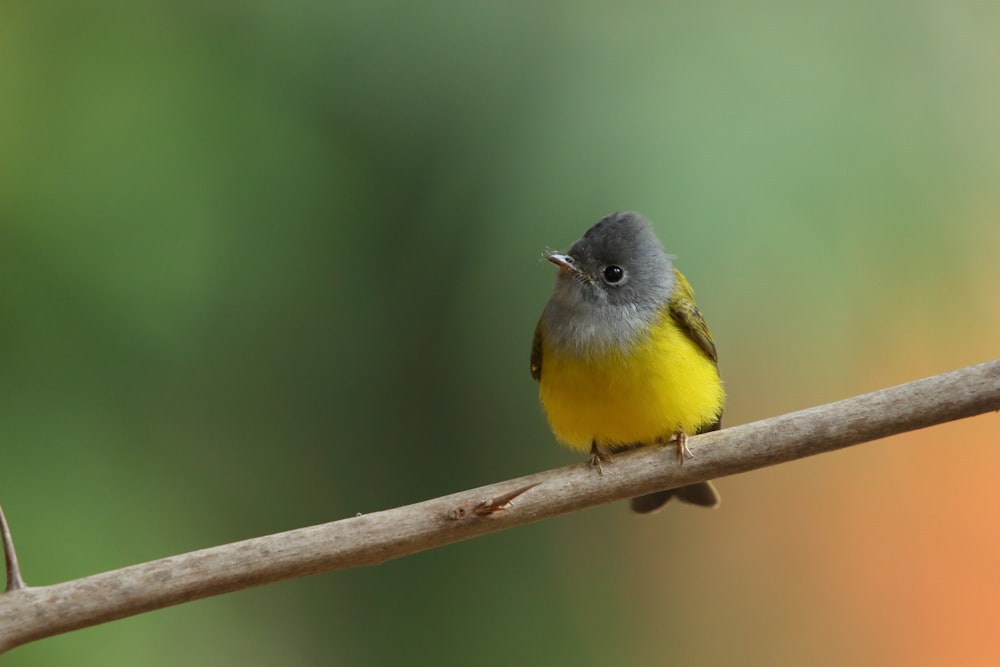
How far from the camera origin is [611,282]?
7.63 feet

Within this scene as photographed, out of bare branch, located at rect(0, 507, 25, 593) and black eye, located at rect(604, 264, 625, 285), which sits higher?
black eye, located at rect(604, 264, 625, 285)

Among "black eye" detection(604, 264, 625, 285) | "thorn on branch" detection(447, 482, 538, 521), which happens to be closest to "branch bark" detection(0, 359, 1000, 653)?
"thorn on branch" detection(447, 482, 538, 521)

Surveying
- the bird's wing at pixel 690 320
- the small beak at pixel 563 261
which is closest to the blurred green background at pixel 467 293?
the bird's wing at pixel 690 320

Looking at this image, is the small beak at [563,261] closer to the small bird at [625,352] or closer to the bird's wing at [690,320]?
the small bird at [625,352]

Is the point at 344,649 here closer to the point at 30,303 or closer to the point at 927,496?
the point at 30,303

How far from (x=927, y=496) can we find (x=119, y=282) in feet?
7.54

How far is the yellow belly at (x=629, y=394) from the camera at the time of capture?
2170mm

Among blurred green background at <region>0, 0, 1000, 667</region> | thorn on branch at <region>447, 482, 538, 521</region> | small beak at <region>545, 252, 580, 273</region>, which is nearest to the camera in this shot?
thorn on branch at <region>447, 482, 538, 521</region>

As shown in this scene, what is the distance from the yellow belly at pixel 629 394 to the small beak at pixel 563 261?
190mm

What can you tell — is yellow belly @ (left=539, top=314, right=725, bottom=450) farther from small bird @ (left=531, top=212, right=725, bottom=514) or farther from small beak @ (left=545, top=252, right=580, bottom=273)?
small beak @ (left=545, top=252, right=580, bottom=273)

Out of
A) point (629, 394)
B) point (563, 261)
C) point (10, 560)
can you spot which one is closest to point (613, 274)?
point (563, 261)

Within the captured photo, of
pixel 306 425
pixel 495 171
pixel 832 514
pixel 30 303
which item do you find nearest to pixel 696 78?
pixel 495 171

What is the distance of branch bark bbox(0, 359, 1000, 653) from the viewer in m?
1.71

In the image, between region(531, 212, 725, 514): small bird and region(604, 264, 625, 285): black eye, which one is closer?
region(531, 212, 725, 514): small bird
